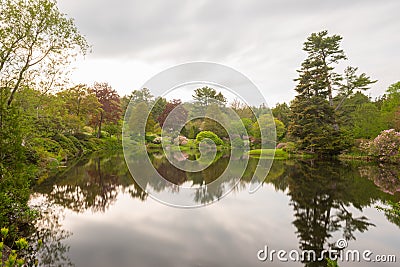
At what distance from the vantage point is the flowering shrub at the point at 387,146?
1516 cm

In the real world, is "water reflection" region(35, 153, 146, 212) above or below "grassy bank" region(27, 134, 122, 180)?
below

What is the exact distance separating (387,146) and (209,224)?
15.3m

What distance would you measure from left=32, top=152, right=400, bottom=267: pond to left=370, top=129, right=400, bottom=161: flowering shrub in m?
8.60

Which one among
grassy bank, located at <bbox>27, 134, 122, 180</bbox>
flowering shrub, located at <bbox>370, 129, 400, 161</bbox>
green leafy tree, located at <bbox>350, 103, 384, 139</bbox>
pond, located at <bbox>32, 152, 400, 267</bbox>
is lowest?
pond, located at <bbox>32, 152, 400, 267</bbox>

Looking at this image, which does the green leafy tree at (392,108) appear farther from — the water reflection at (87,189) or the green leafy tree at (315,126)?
the water reflection at (87,189)

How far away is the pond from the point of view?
3.70 meters

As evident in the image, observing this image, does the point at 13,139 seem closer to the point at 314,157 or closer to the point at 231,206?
the point at 231,206

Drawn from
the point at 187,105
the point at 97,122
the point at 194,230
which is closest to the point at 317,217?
the point at 194,230

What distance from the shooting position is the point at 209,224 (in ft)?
16.4

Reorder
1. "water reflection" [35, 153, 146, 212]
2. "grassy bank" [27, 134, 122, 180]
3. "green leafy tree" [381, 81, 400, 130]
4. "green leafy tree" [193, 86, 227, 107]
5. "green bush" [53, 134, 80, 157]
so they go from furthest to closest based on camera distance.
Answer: "green leafy tree" [381, 81, 400, 130], "green bush" [53, 134, 80, 157], "grassy bank" [27, 134, 122, 180], "green leafy tree" [193, 86, 227, 107], "water reflection" [35, 153, 146, 212]

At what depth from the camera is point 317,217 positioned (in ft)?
17.4

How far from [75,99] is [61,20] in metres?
16.8

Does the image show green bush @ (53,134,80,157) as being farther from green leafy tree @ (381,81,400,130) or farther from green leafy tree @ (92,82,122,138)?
green leafy tree @ (381,81,400,130)

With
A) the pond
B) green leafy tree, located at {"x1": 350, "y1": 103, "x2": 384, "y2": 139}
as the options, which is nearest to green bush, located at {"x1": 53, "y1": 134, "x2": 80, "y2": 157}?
the pond
